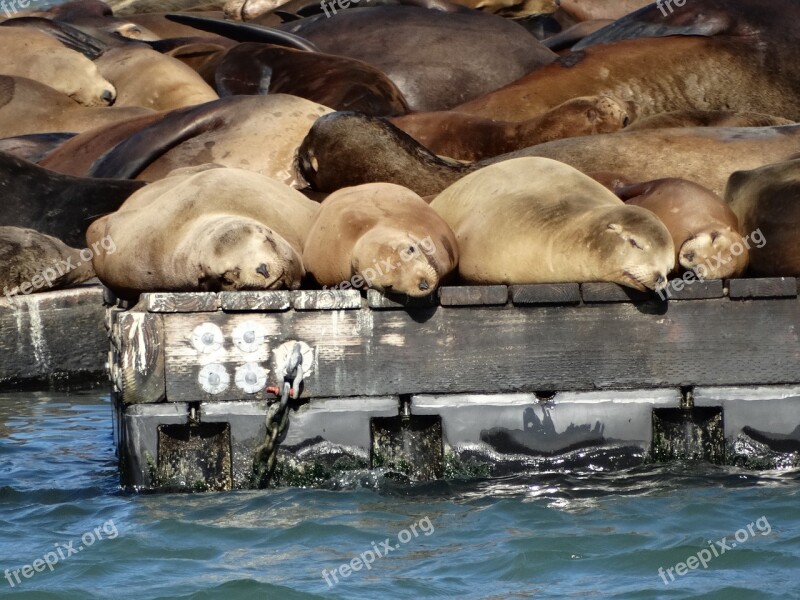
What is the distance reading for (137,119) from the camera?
911 cm

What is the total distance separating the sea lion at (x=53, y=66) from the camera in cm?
1093

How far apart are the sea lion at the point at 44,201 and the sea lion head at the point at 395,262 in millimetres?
3329

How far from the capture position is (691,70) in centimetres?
843

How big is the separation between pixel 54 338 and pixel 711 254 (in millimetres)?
4110

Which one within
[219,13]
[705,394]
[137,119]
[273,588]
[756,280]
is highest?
[219,13]

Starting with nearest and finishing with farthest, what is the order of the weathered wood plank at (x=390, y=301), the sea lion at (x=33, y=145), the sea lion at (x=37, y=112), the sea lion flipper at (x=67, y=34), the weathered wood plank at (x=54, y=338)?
Answer: the weathered wood plank at (x=390, y=301), the weathered wood plank at (x=54, y=338), the sea lion at (x=33, y=145), the sea lion at (x=37, y=112), the sea lion flipper at (x=67, y=34)

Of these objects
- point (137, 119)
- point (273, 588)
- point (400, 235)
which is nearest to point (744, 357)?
point (400, 235)

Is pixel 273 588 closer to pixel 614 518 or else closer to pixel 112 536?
pixel 112 536

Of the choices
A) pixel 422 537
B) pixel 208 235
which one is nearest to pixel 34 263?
pixel 208 235

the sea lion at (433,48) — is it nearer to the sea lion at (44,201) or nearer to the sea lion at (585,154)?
the sea lion at (44,201)

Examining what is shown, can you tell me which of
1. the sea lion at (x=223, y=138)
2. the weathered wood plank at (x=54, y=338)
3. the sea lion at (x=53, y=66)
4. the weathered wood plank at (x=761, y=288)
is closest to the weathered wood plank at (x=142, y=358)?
the weathered wood plank at (x=761, y=288)

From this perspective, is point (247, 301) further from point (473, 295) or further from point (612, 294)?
point (612, 294)

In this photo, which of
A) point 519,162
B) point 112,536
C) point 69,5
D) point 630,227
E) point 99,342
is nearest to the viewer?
point 112,536

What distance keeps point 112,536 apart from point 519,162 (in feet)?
7.54
